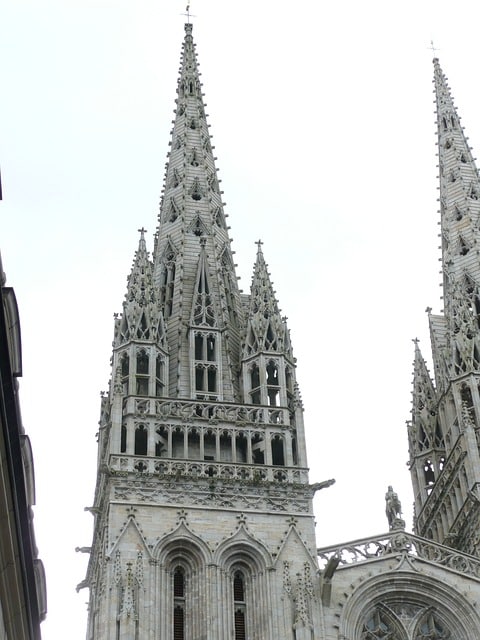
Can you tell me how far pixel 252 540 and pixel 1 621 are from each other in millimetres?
15953

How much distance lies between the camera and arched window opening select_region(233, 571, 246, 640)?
30734mm

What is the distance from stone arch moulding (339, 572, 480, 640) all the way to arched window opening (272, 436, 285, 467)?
180 inches

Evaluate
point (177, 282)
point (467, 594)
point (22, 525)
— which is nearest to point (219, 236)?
point (177, 282)

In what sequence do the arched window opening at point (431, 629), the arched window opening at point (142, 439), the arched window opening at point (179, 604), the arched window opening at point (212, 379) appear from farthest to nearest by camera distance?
the arched window opening at point (212, 379)
the arched window opening at point (142, 439)
the arched window opening at point (431, 629)
the arched window opening at point (179, 604)

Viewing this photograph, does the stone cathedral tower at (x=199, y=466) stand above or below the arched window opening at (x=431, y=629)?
above

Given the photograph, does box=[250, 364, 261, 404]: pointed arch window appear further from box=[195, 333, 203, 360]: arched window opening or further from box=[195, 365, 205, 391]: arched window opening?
box=[195, 333, 203, 360]: arched window opening

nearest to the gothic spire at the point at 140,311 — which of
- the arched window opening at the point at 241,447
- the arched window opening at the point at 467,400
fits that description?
the arched window opening at the point at 241,447

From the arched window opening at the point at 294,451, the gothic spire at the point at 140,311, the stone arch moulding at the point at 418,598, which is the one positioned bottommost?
the stone arch moulding at the point at 418,598

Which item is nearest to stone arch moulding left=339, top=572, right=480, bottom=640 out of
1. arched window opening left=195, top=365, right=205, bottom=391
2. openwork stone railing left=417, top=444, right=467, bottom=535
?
openwork stone railing left=417, top=444, right=467, bottom=535

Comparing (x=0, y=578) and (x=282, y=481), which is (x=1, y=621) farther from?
(x=282, y=481)

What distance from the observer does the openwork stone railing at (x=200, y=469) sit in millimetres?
33000

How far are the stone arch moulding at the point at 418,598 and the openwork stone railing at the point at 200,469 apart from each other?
368cm

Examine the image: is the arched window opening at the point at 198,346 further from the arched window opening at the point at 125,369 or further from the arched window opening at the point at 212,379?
the arched window opening at the point at 125,369

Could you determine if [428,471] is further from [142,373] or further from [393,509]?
[142,373]
